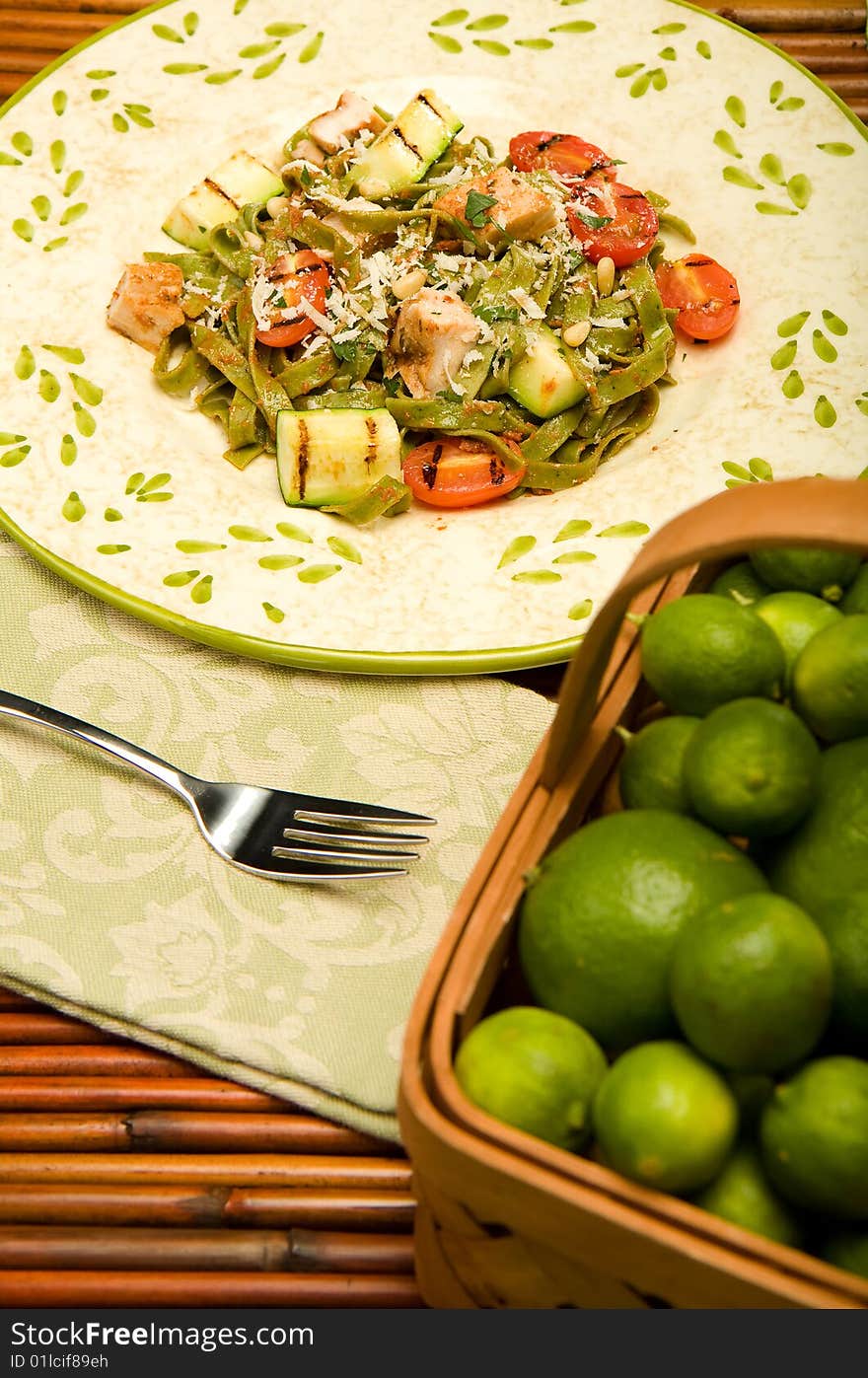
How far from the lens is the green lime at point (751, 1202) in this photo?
0.95 metres

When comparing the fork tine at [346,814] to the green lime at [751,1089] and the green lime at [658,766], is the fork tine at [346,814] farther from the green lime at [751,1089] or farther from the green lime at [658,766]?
the green lime at [751,1089]

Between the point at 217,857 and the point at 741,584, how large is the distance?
2.57 feet

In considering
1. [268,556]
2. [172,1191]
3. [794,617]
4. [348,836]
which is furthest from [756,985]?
[268,556]

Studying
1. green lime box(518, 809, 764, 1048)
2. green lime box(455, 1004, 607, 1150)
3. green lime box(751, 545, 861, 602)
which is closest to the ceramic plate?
green lime box(751, 545, 861, 602)

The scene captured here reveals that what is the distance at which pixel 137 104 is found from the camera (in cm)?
244

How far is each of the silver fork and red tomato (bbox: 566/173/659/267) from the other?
4.20ft

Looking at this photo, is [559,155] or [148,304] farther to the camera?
[559,155]

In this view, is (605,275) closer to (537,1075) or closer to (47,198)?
(47,198)

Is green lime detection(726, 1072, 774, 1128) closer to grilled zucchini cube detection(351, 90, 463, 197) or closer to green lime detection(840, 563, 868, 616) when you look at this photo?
green lime detection(840, 563, 868, 616)

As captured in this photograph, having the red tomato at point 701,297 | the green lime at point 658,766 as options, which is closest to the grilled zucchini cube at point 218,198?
the red tomato at point 701,297

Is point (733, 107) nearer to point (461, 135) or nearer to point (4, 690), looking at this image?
point (461, 135)

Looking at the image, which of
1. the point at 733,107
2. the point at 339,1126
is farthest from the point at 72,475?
the point at 733,107

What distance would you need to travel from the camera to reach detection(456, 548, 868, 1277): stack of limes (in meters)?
0.91

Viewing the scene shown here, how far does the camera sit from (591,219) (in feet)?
7.41
